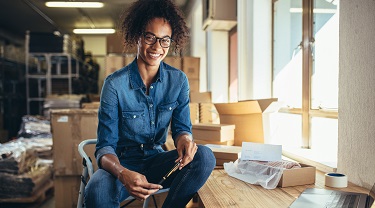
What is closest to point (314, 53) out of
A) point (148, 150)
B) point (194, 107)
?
point (148, 150)

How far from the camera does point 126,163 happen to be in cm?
163

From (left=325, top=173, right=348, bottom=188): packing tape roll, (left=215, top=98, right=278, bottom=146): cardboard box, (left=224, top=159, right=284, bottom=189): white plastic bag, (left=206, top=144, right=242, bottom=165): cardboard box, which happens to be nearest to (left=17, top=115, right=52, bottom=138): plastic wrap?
(left=215, top=98, right=278, bottom=146): cardboard box

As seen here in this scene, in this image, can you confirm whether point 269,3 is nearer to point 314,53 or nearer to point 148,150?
point 314,53

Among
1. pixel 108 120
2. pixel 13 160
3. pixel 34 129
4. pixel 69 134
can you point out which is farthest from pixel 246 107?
pixel 34 129

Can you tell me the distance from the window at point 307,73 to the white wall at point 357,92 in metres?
0.48

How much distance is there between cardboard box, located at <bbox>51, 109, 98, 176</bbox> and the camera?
9.34 ft

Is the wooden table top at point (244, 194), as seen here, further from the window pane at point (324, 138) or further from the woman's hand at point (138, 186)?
the window pane at point (324, 138)

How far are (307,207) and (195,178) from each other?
1.43 ft

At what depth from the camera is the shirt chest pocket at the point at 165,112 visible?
1681 millimetres

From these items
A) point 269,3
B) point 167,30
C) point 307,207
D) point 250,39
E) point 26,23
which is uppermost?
point 26,23

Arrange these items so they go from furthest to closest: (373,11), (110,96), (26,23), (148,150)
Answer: (26,23) → (148,150) → (110,96) → (373,11)

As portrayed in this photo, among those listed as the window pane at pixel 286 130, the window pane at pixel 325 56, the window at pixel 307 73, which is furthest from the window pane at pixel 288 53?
the window pane at pixel 325 56

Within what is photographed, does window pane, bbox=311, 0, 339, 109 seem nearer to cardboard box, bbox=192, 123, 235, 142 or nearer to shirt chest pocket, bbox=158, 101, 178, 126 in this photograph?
cardboard box, bbox=192, 123, 235, 142

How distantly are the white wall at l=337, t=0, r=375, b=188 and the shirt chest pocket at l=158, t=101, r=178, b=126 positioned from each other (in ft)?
2.54
